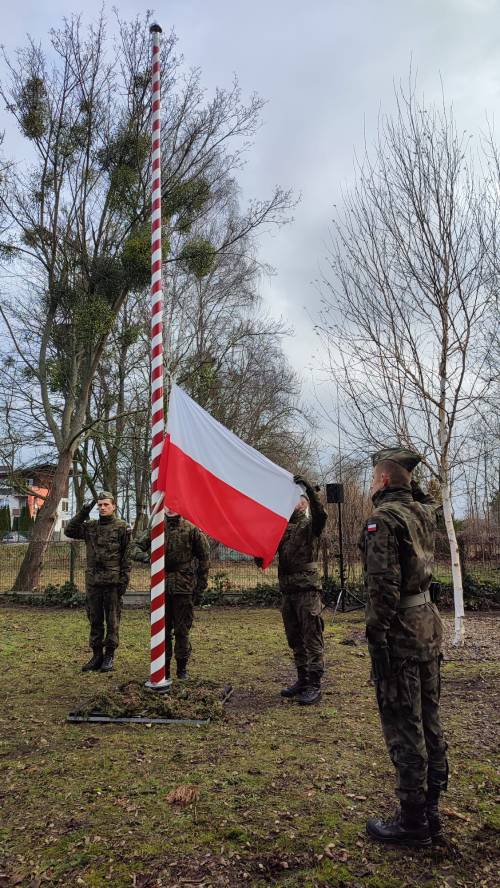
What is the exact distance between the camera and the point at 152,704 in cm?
573

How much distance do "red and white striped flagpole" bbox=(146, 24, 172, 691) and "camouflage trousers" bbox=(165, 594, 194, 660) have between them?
1.50 feet

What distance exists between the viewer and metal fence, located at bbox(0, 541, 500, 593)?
1407cm

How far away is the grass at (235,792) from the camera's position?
10.4 feet

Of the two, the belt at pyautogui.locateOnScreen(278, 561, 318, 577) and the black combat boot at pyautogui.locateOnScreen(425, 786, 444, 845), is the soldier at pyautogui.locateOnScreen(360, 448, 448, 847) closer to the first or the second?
the black combat boot at pyautogui.locateOnScreen(425, 786, 444, 845)

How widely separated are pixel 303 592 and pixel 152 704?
1.79 metres

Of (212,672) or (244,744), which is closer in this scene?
(244,744)

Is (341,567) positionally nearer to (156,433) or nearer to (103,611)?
(103,611)

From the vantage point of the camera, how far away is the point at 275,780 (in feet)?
14.0

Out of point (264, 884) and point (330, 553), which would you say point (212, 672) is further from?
point (330, 553)

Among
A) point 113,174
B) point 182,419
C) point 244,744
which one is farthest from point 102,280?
point 244,744

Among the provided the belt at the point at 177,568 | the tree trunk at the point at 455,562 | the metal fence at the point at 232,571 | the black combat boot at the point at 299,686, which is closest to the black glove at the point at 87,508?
the belt at the point at 177,568

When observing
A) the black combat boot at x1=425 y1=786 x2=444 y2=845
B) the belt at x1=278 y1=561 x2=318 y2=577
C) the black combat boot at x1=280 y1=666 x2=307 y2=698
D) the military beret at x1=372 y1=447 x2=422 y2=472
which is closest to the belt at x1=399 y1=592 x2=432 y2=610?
the military beret at x1=372 y1=447 x2=422 y2=472

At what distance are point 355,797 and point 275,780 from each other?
58cm

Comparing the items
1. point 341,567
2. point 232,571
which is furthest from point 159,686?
point 232,571
